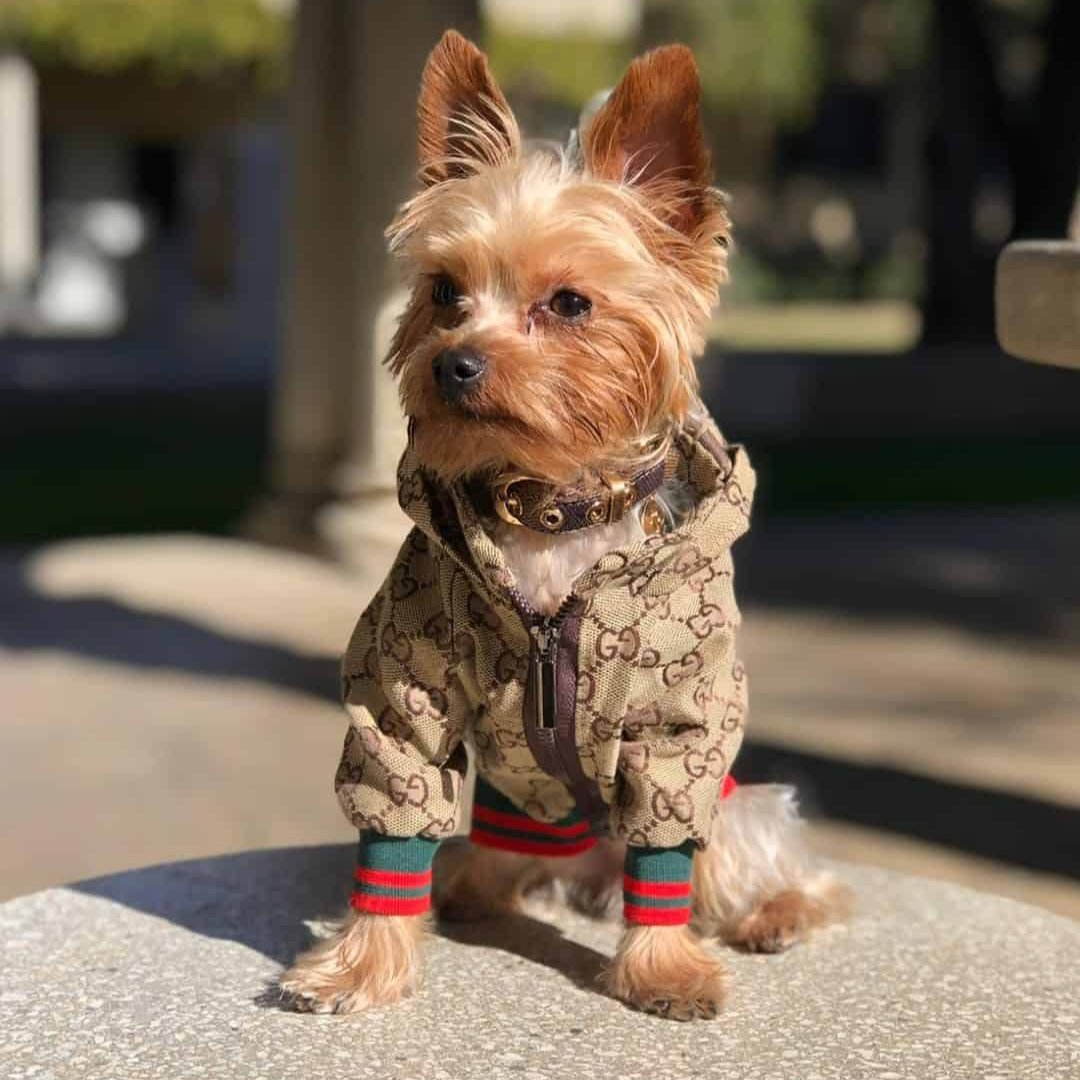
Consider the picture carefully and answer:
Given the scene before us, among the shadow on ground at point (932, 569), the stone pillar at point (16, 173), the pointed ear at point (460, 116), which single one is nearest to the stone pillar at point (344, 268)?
the shadow on ground at point (932, 569)

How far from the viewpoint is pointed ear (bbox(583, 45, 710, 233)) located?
10.5ft

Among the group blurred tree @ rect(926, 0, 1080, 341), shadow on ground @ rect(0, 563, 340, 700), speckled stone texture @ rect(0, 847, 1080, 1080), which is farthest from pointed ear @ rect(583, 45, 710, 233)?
blurred tree @ rect(926, 0, 1080, 341)

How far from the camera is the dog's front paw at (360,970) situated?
133 inches

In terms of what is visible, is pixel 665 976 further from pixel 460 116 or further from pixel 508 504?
pixel 460 116

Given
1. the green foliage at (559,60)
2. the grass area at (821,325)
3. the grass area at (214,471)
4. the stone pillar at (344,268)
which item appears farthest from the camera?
the green foliage at (559,60)

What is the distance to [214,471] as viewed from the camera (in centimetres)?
1377

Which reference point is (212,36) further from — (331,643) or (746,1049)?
(746,1049)

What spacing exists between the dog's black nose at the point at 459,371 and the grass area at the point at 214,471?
8158 millimetres

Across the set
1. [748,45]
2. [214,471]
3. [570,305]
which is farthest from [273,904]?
[748,45]

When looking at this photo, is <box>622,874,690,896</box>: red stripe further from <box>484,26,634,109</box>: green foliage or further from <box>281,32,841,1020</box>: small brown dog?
<box>484,26,634,109</box>: green foliage

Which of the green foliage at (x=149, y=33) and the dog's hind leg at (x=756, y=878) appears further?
the green foliage at (x=149, y=33)

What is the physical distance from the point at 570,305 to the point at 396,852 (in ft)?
3.43

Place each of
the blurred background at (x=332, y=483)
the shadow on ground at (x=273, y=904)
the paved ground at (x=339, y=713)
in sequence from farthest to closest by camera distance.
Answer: the blurred background at (x=332, y=483)
the paved ground at (x=339, y=713)
the shadow on ground at (x=273, y=904)

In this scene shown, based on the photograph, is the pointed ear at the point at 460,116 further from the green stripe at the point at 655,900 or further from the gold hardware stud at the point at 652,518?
the green stripe at the point at 655,900
